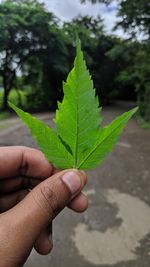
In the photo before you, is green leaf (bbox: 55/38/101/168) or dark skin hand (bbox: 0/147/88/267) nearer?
green leaf (bbox: 55/38/101/168)

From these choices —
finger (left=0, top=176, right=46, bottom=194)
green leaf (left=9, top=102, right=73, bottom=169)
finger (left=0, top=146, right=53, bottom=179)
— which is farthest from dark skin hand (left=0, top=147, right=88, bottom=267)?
finger (left=0, top=176, right=46, bottom=194)

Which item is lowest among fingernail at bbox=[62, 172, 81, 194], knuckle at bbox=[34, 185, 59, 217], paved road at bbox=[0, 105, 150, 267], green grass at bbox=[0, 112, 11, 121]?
green grass at bbox=[0, 112, 11, 121]

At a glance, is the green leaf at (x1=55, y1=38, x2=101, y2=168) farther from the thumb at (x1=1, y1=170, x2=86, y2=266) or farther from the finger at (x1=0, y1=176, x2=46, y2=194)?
the finger at (x1=0, y1=176, x2=46, y2=194)

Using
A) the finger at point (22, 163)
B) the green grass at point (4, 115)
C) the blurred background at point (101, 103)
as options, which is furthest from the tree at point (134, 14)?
the finger at point (22, 163)

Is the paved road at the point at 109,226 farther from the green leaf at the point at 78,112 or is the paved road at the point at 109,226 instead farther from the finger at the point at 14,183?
the green leaf at the point at 78,112

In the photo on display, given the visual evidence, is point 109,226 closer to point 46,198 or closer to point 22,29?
point 46,198

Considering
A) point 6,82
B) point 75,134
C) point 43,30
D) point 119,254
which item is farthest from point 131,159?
point 6,82

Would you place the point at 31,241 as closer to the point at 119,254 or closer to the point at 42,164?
the point at 42,164

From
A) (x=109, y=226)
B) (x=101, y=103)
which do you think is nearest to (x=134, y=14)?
(x=101, y=103)

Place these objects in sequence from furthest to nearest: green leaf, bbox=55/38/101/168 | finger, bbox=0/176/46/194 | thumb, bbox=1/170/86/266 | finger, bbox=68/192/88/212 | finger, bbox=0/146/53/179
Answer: finger, bbox=0/176/46/194
finger, bbox=0/146/53/179
finger, bbox=68/192/88/212
thumb, bbox=1/170/86/266
green leaf, bbox=55/38/101/168
